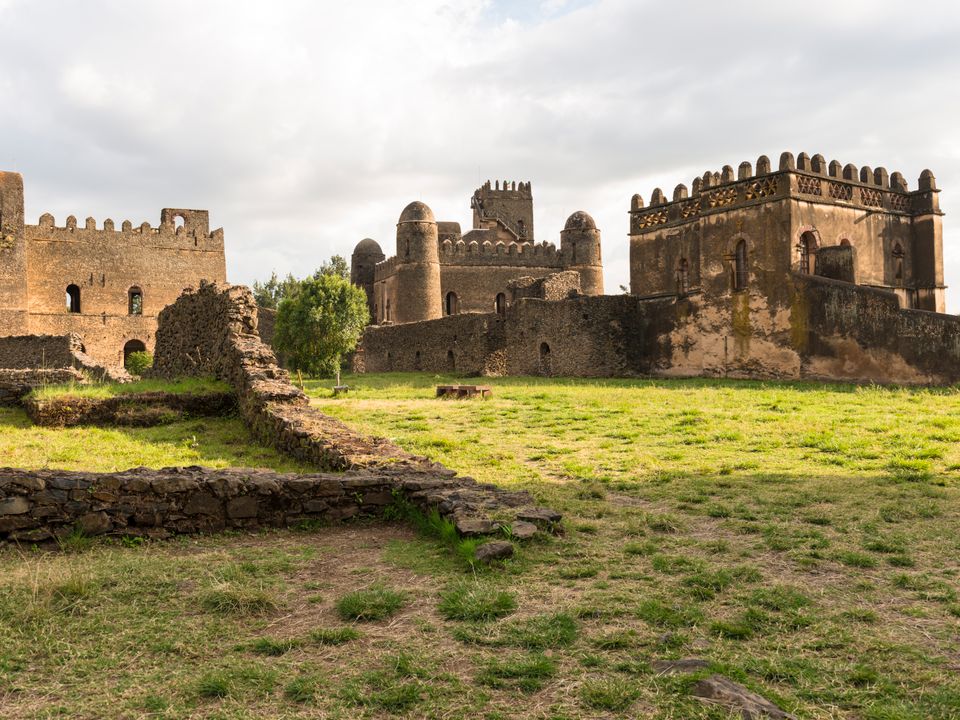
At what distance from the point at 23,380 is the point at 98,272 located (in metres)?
32.9

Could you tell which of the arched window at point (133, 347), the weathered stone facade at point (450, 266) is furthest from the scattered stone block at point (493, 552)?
the arched window at point (133, 347)

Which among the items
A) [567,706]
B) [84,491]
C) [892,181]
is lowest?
[567,706]

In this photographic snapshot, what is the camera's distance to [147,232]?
46.9 metres

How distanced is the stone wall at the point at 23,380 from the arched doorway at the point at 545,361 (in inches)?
565

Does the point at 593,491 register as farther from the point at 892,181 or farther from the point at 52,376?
the point at 892,181

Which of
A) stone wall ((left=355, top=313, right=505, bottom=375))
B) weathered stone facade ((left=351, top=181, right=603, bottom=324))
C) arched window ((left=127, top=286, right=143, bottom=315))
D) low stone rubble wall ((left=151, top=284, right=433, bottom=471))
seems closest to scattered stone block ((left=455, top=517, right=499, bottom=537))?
low stone rubble wall ((left=151, top=284, right=433, bottom=471))

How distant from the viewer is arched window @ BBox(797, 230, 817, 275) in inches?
951

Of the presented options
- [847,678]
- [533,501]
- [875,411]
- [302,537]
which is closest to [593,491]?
[533,501]

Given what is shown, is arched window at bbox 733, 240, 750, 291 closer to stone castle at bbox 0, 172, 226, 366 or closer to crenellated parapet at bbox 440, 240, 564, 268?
crenellated parapet at bbox 440, 240, 564, 268

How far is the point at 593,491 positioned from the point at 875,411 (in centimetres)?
822

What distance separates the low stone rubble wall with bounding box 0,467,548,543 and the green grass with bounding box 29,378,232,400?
620 centimetres

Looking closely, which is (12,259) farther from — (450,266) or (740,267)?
(740,267)

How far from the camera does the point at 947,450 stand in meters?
10.9

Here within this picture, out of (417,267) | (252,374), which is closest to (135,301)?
(417,267)
